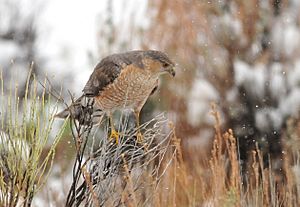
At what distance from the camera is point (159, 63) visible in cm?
486

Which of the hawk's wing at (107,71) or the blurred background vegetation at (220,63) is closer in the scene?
the hawk's wing at (107,71)

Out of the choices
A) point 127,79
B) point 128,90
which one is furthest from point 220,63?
point 128,90

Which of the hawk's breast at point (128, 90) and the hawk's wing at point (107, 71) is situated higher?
the hawk's wing at point (107, 71)

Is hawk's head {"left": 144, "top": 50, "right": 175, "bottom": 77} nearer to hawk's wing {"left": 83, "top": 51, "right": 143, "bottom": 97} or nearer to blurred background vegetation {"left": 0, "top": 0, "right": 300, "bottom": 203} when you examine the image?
hawk's wing {"left": 83, "top": 51, "right": 143, "bottom": 97}

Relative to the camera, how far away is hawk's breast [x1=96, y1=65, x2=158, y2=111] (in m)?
4.89

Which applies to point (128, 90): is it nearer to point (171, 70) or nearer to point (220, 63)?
point (171, 70)

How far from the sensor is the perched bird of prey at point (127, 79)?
4.86 meters

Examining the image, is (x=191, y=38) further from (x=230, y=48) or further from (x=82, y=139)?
(x=82, y=139)

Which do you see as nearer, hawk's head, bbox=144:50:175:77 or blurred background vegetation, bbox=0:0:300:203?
hawk's head, bbox=144:50:175:77

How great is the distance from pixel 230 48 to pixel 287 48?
25.6 inches

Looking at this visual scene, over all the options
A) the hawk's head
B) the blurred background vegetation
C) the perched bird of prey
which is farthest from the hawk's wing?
the blurred background vegetation

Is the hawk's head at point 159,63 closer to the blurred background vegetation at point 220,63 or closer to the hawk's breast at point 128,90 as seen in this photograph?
the hawk's breast at point 128,90

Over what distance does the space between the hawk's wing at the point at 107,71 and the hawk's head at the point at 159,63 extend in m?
0.12

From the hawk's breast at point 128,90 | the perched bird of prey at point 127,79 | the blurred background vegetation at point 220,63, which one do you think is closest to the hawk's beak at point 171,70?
the perched bird of prey at point 127,79
